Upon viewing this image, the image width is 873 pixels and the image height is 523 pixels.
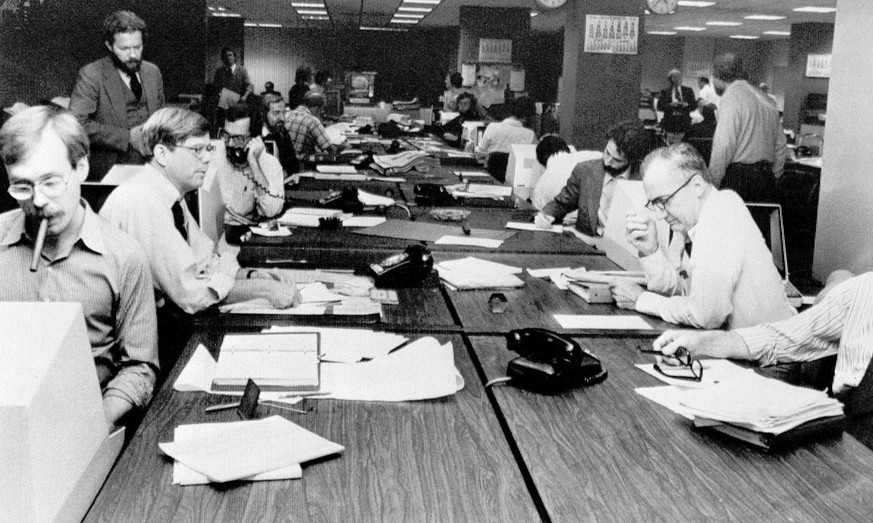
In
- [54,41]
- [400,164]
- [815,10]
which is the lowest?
[400,164]

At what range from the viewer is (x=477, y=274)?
10.1 feet

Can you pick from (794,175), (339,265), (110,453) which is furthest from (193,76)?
(110,453)

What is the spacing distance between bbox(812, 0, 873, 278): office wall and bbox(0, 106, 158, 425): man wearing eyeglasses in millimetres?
4775

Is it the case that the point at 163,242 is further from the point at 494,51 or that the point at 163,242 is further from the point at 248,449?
the point at 494,51

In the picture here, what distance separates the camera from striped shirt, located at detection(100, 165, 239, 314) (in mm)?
2693

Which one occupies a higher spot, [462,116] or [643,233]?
[462,116]

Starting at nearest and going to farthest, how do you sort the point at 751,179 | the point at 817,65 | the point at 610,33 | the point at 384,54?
the point at 751,179
the point at 610,33
the point at 817,65
the point at 384,54

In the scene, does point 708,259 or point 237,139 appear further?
point 237,139

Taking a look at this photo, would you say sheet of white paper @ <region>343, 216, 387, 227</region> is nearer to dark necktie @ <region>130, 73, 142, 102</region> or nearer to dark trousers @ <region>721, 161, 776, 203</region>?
dark necktie @ <region>130, 73, 142, 102</region>

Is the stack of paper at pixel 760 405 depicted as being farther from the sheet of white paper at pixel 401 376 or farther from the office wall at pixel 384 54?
the office wall at pixel 384 54

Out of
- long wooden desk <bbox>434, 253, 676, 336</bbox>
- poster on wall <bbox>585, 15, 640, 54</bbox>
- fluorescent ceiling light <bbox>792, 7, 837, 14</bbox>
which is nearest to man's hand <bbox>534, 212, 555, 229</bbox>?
long wooden desk <bbox>434, 253, 676, 336</bbox>

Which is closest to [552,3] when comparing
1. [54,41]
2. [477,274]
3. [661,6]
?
[661,6]

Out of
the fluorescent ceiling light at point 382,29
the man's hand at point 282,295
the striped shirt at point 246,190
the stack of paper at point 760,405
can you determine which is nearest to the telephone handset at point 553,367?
the stack of paper at point 760,405

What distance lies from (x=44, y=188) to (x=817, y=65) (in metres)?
18.0
